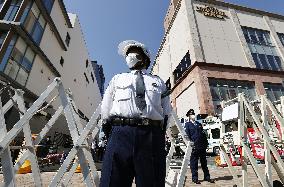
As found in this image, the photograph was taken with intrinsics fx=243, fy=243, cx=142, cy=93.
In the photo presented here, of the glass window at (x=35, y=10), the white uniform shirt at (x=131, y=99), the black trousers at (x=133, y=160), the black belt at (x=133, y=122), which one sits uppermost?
the glass window at (x=35, y=10)

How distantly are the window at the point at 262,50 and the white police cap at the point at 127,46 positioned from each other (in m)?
25.1

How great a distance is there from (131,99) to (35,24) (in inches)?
781

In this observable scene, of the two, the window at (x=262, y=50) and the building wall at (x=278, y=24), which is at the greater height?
the building wall at (x=278, y=24)

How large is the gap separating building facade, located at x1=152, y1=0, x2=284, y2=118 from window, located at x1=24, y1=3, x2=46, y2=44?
13.4 m

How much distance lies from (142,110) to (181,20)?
26088 mm

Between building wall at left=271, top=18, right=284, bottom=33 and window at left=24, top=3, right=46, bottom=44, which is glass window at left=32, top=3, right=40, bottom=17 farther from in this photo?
building wall at left=271, top=18, right=284, bottom=33

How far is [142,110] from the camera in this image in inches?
87.5

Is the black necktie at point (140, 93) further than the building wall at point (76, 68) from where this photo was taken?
No

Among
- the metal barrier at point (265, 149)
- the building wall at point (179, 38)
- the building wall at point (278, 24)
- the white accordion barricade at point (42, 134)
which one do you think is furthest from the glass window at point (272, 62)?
the white accordion barricade at point (42, 134)

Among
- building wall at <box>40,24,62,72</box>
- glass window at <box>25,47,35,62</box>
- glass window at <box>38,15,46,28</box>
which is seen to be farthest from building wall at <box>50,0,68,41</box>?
glass window at <box>25,47,35,62</box>

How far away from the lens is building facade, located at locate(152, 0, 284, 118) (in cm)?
2181

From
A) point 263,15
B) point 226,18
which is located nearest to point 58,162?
point 226,18

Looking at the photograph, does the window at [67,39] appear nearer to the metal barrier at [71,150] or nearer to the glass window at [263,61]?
the glass window at [263,61]

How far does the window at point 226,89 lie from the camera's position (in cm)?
2116
